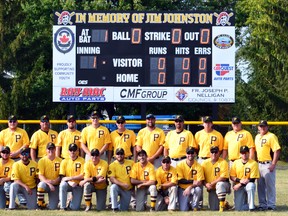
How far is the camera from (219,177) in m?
15.1

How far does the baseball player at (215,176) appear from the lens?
15094mm

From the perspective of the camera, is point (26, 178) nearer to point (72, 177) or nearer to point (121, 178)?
point (72, 177)

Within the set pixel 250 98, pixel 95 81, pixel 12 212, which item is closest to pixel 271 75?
pixel 250 98

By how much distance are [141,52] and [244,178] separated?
9.50 metres

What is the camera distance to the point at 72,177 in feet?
49.7

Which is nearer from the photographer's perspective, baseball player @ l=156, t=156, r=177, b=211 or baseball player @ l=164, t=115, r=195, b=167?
baseball player @ l=156, t=156, r=177, b=211

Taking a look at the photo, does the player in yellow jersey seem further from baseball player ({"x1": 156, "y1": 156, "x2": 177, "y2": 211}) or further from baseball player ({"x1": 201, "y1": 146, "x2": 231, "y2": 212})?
baseball player ({"x1": 201, "y1": 146, "x2": 231, "y2": 212})

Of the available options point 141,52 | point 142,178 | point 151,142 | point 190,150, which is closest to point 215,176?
point 190,150

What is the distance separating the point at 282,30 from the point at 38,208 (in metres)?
19.5

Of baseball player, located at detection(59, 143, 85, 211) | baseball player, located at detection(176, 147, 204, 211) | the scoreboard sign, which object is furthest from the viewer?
the scoreboard sign

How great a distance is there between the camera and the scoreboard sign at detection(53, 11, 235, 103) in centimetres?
2392

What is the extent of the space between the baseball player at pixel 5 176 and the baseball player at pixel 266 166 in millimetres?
4474

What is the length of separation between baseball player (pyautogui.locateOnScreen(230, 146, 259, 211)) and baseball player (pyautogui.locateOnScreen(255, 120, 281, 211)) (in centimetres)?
37

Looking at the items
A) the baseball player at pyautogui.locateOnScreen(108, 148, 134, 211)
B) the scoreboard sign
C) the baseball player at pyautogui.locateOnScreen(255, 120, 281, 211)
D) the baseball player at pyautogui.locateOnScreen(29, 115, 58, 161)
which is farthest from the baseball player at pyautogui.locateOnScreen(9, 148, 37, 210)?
the scoreboard sign
